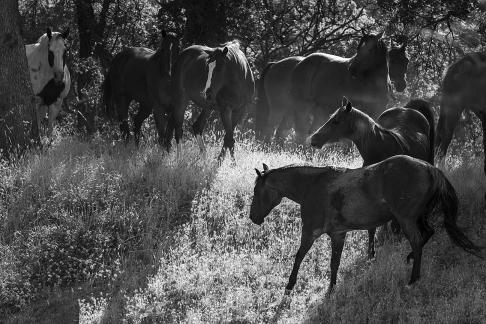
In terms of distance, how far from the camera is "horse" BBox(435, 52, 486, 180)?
497 inches

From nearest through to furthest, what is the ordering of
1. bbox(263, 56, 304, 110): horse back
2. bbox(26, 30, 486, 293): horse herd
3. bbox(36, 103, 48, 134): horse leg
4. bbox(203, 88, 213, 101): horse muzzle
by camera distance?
bbox(26, 30, 486, 293): horse herd, bbox(203, 88, 213, 101): horse muzzle, bbox(36, 103, 48, 134): horse leg, bbox(263, 56, 304, 110): horse back

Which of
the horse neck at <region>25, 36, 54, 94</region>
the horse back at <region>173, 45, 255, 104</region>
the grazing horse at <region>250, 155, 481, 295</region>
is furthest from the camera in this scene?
the horse neck at <region>25, 36, 54, 94</region>

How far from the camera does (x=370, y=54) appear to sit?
13.8 metres

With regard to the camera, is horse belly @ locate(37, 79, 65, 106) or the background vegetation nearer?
the background vegetation

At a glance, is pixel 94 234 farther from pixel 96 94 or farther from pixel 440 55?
pixel 440 55

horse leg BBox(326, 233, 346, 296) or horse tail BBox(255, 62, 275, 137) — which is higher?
horse leg BBox(326, 233, 346, 296)

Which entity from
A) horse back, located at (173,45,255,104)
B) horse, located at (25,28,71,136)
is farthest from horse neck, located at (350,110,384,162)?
horse, located at (25,28,71,136)

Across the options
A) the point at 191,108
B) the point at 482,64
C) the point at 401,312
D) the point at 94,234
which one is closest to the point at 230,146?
the point at 94,234

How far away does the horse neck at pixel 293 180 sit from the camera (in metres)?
9.31

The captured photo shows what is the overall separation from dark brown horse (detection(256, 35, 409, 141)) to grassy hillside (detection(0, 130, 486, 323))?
3.66m

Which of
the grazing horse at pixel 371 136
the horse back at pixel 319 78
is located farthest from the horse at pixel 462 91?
the horse back at pixel 319 78

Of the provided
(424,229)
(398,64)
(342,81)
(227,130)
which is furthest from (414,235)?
(398,64)

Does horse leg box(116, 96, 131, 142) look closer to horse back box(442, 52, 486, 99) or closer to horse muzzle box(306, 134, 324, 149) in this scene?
horse back box(442, 52, 486, 99)

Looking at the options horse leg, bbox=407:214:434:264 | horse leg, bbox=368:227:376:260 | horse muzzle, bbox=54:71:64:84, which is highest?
horse leg, bbox=407:214:434:264
